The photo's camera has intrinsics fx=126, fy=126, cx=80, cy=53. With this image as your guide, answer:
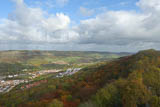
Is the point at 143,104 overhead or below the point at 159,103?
below

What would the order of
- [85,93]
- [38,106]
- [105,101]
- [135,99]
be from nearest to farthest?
[135,99] → [105,101] → [38,106] → [85,93]

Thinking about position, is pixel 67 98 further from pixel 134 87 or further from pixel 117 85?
pixel 134 87

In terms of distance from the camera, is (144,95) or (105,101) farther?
(105,101)

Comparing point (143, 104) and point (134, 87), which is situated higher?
point (134, 87)

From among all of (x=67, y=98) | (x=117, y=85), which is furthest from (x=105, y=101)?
(x=67, y=98)

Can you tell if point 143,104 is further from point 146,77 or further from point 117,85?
point 146,77

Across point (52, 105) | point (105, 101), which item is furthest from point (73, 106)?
point (105, 101)

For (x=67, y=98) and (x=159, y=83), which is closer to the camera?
Answer: (x=159, y=83)

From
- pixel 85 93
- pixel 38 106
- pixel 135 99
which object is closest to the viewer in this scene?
pixel 135 99

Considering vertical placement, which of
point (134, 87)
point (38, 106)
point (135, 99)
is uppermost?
point (134, 87)
